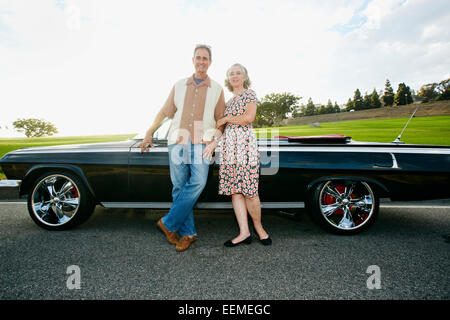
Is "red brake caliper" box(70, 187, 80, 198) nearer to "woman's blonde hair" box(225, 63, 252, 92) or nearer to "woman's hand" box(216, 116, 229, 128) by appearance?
"woman's hand" box(216, 116, 229, 128)

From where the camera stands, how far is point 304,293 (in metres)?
1.74

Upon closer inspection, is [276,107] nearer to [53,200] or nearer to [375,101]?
[375,101]

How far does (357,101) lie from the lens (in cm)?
6134

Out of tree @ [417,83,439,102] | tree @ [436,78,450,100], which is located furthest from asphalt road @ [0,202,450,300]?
tree @ [417,83,439,102]

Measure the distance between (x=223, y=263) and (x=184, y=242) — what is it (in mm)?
492

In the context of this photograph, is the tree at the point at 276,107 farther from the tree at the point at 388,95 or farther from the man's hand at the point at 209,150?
the man's hand at the point at 209,150

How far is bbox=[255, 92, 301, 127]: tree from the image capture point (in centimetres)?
7031

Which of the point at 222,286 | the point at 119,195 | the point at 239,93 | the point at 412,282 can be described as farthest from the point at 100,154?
the point at 412,282

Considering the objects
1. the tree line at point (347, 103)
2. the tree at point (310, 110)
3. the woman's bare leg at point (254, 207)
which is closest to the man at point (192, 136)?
the woman's bare leg at point (254, 207)

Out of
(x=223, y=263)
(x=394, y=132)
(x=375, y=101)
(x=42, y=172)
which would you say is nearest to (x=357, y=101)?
(x=375, y=101)

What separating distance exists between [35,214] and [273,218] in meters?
2.78
